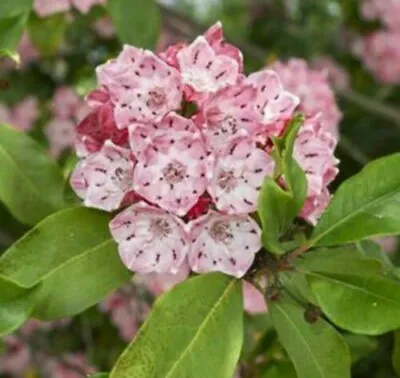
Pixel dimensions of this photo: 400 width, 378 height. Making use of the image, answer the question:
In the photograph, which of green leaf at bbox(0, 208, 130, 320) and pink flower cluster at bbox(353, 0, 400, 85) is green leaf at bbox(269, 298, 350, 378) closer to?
green leaf at bbox(0, 208, 130, 320)

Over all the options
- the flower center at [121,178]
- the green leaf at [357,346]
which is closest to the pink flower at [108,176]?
the flower center at [121,178]

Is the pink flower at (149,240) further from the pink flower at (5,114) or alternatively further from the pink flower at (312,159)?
the pink flower at (5,114)

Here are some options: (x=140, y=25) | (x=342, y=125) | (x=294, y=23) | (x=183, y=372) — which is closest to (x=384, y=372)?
(x=342, y=125)

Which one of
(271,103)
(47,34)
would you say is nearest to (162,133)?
(271,103)

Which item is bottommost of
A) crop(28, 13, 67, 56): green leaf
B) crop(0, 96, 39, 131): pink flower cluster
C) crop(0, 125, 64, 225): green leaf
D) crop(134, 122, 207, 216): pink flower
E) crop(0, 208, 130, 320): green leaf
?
crop(0, 96, 39, 131): pink flower cluster

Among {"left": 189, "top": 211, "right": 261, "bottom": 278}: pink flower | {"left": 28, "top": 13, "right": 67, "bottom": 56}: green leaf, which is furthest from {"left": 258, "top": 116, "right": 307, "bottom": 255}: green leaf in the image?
{"left": 28, "top": 13, "right": 67, "bottom": 56}: green leaf

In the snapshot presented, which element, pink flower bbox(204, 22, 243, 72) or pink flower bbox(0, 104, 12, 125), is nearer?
pink flower bbox(204, 22, 243, 72)

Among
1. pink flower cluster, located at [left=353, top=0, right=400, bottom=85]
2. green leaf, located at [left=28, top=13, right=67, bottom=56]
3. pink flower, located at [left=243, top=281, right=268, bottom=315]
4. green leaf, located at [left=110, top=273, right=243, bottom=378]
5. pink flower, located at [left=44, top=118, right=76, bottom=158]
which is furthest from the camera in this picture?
pink flower cluster, located at [left=353, top=0, right=400, bottom=85]
